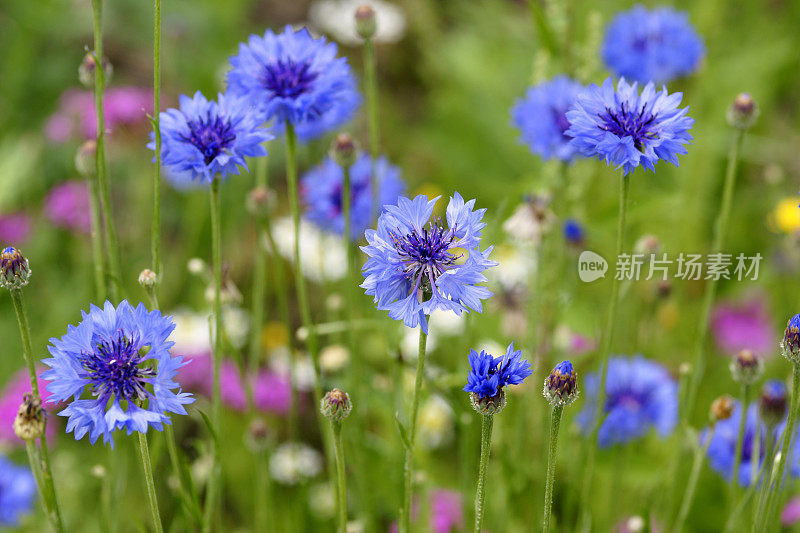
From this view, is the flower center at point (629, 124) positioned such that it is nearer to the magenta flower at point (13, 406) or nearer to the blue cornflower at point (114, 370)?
the blue cornflower at point (114, 370)

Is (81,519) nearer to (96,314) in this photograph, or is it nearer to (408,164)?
(96,314)

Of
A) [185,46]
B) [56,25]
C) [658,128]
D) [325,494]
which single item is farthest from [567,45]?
[56,25]

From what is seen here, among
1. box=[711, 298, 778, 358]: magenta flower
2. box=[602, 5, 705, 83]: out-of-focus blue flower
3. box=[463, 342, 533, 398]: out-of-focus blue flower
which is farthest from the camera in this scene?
box=[711, 298, 778, 358]: magenta flower

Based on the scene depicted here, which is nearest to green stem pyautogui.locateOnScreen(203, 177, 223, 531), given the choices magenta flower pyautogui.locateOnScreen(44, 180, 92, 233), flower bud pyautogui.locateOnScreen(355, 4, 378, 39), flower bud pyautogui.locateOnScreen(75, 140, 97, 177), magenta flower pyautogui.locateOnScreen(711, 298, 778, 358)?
flower bud pyautogui.locateOnScreen(75, 140, 97, 177)

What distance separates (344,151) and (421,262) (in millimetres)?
386

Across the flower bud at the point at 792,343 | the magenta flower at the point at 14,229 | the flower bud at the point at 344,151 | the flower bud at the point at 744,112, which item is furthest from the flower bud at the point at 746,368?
the magenta flower at the point at 14,229

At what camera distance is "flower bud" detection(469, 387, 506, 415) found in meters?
0.76

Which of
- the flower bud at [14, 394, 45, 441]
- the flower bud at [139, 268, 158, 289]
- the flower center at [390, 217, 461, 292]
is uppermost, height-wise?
the flower center at [390, 217, 461, 292]

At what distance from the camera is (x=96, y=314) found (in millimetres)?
783

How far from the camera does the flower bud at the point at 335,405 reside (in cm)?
83

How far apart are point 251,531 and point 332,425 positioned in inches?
43.0

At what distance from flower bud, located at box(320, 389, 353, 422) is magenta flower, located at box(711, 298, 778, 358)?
165 centimetres

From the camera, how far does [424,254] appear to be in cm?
79

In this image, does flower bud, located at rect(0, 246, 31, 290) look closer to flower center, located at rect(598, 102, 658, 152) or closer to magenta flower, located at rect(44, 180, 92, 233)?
flower center, located at rect(598, 102, 658, 152)
